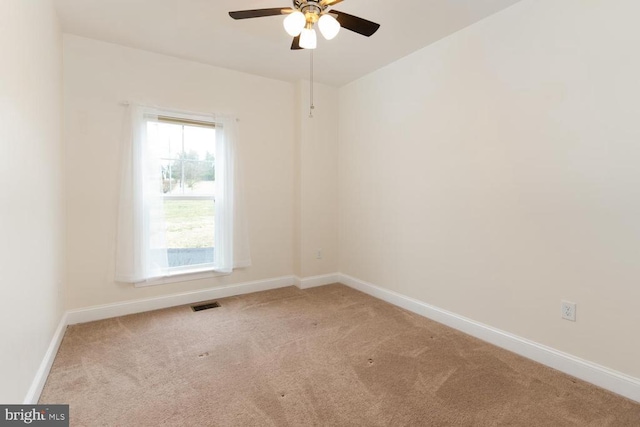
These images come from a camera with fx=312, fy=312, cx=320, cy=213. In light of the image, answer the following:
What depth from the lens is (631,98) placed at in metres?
1.86

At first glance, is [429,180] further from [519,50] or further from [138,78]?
[138,78]

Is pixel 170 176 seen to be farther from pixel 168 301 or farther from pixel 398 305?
pixel 398 305

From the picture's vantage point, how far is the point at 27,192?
1753 mm

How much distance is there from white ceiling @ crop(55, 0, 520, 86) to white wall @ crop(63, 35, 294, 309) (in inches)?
6.8

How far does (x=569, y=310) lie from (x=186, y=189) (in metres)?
3.63

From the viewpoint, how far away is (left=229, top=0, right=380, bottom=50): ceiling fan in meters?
1.77

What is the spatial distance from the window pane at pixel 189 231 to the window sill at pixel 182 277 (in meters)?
0.15

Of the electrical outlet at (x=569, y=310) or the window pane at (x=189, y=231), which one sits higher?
the window pane at (x=189, y=231)

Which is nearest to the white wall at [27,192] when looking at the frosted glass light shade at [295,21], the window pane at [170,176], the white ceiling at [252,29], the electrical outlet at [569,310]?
the white ceiling at [252,29]

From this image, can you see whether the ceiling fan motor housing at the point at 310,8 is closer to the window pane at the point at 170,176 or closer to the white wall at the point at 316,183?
the white wall at the point at 316,183

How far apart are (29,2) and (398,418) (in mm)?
3166

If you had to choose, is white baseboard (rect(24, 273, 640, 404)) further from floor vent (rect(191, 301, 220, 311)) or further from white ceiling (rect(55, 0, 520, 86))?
white ceiling (rect(55, 0, 520, 86))

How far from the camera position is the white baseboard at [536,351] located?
1.91 metres

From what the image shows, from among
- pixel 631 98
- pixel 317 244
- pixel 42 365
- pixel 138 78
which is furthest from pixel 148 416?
pixel 631 98
